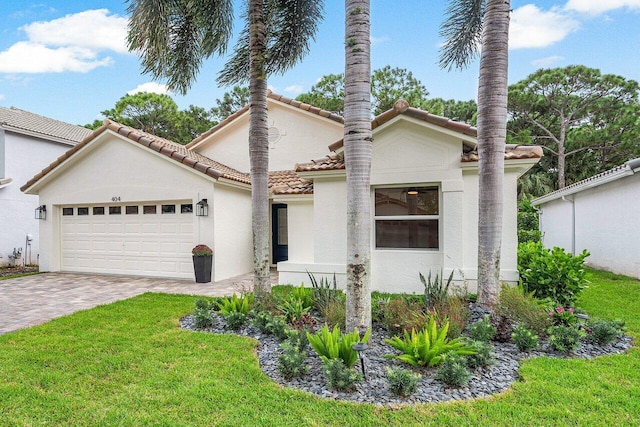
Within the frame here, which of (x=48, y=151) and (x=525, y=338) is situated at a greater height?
(x=48, y=151)

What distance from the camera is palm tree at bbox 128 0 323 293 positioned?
6.81 m

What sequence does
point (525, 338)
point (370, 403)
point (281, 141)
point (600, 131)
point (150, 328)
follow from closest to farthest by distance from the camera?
point (370, 403), point (525, 338), point (150, 328), point (281, 141), point (600, 131)

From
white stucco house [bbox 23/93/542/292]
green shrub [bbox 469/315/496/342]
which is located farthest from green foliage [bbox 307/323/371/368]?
white stucco house [bbox 23/93/542/292]

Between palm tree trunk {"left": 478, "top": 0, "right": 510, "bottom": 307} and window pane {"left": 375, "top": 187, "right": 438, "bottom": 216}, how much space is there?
2.60 m

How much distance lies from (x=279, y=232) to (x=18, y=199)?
12.3 metres

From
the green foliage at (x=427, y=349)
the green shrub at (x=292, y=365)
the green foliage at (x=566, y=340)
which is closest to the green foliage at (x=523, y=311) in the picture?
the green foliage at (x=566, y=340)

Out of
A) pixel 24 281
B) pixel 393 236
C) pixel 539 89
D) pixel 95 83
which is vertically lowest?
pixel 24 281

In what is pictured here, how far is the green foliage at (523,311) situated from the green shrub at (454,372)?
2.05 metres

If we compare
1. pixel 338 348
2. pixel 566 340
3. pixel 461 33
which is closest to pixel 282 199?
pixel 461 33

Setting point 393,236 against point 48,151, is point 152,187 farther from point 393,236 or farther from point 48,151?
point 48,151

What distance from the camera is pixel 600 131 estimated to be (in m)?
22.2

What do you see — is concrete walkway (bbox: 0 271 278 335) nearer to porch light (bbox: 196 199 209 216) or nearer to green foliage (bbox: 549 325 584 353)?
porch light (bbox: 196 199 209 216)

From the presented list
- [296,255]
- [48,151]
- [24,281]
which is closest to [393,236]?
[296,255]

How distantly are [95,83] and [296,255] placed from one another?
16298mm
